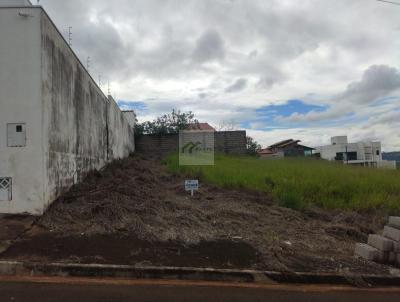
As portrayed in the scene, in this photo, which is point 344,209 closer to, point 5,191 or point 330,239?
point 330,239

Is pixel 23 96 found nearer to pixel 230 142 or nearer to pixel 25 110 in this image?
pixel 25 110

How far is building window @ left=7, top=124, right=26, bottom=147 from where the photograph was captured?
6430 mm

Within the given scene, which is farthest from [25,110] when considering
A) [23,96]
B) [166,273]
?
[166,273]

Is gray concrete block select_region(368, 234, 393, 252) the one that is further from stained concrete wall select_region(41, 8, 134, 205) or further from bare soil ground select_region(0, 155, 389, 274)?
stained concrete wall select_region(41, 8, 134, 205)

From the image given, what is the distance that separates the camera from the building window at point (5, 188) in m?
6.42

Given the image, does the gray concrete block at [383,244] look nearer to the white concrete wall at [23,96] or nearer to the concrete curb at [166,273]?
the concrete curb at [166,273]

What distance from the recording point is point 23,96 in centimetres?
643

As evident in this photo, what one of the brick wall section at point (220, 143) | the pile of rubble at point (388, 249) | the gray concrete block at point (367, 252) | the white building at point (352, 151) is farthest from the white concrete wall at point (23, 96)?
the white building at point (352, 151)

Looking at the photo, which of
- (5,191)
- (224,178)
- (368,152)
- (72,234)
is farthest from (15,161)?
(368,152)

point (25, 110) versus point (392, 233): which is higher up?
point (25, 110)

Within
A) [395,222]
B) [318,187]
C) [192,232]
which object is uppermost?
[318,187]

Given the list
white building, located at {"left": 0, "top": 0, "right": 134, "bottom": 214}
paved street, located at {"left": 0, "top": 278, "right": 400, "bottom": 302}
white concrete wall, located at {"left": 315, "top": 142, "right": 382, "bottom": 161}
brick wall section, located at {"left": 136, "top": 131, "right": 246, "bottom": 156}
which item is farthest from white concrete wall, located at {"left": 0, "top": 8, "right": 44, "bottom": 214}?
white concrete wall, located at {"left": 315, "top": 142, "right": 382, "bottom": 161}

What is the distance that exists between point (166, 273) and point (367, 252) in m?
2.94

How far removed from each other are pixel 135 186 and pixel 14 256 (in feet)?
17.0
